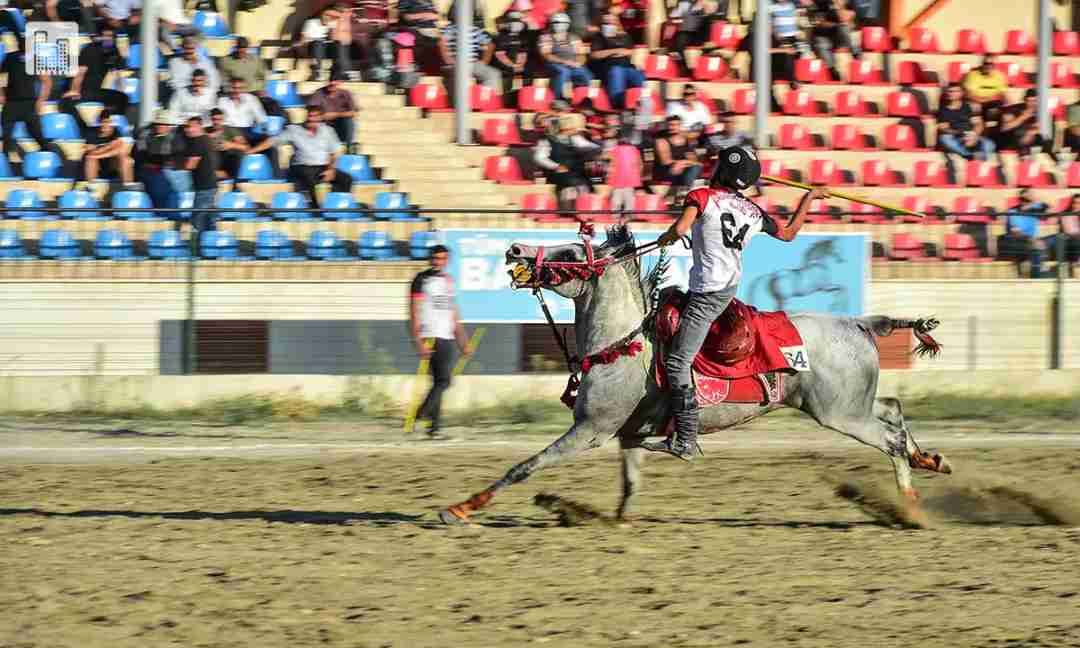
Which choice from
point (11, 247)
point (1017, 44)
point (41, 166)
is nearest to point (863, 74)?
point (1017, 44)

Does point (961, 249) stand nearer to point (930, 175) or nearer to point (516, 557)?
point (930, 175)

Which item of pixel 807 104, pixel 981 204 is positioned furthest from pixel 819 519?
pixel 807 104

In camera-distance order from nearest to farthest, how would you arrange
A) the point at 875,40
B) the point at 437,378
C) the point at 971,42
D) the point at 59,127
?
the point at 437,378 < the point at 59,127 < the point at 875,40 < the point at 971,42

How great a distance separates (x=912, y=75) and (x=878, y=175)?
3.15 metres

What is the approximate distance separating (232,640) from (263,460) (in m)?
6.42

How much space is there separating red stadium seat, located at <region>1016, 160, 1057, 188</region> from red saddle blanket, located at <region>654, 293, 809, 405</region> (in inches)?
506

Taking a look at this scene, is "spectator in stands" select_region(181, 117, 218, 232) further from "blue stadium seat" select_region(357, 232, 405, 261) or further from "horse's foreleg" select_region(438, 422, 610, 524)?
"horse's foreleg" select_region(438, 422, 610, 524)

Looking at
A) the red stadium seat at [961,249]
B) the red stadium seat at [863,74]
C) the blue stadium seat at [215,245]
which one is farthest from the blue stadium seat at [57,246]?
the red stadium seat at [863,74]

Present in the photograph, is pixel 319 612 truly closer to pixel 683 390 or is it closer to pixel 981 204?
pixel 683 390

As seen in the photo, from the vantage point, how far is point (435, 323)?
46.5 feet

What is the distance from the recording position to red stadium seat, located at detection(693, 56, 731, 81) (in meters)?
21.8

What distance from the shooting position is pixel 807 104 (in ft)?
70.8

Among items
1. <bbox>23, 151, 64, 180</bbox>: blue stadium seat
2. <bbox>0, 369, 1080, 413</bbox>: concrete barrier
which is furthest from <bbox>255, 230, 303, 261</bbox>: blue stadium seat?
<bbox>23, 151, 64, 180</bbox>: blue stadium seat

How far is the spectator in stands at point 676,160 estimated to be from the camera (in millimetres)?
18375
